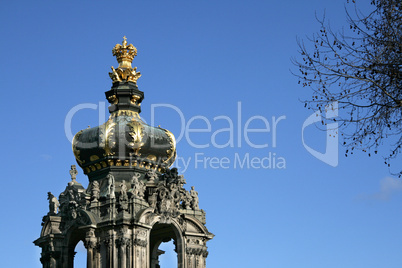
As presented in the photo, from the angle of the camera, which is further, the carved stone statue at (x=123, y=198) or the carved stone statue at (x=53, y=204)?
the carved stone statue at (x=53, y=204)

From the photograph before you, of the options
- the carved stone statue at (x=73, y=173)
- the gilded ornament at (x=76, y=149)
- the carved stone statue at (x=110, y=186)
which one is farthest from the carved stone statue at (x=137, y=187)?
the gilded ornament at (x=76, y=149)

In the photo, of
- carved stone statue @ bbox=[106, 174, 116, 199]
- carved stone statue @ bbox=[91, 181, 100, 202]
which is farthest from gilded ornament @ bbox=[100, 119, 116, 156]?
carved stone statue @ bbox=[91, 181, 100, 202]

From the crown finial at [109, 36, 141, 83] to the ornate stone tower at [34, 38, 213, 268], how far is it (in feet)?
2.54

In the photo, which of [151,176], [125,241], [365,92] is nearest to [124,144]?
[151,176]

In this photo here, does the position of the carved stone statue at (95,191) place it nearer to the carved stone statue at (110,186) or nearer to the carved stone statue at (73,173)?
the carved stone statue at (110,186)

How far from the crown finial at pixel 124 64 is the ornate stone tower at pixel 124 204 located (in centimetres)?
77

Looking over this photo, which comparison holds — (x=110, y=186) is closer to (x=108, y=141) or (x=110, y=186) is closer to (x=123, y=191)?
(x=123, y=191)

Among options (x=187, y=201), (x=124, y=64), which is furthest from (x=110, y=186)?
(x=124, y=64)

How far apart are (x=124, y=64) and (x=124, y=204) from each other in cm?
1028

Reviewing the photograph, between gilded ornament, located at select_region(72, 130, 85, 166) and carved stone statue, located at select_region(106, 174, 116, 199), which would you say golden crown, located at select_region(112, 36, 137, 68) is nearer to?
gilded ornament, located at select_region(72, 130, 85, 166)

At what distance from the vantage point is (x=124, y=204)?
145 feet

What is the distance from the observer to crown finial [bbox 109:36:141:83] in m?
50.0

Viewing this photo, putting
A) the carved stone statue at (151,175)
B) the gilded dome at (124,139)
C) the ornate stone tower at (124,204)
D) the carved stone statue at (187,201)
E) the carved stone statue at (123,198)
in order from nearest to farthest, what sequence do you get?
1. the ornate stone tower at (124,204)
2. the carved stone statue at (123,198)
3. the carved stone statue at (151,175)
4. the gilded dome at (124,139)
5. the carved stone statue at (187,201)

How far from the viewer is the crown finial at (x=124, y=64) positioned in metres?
50.0
